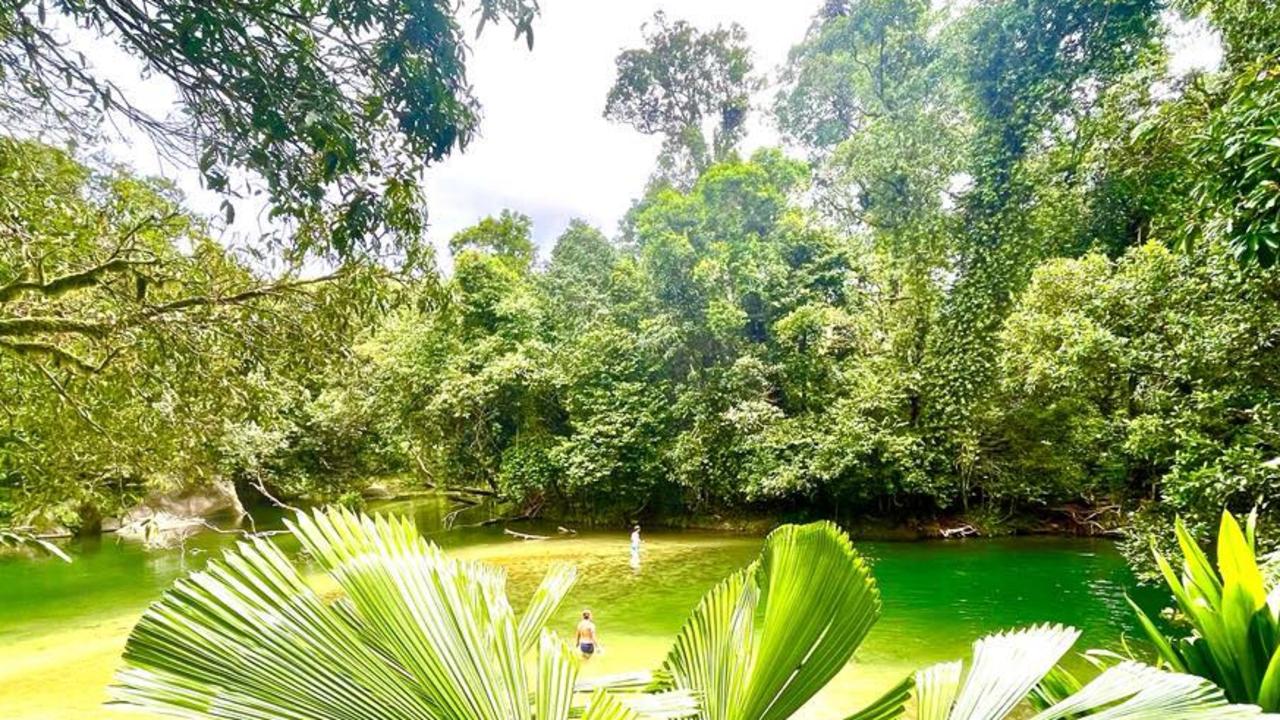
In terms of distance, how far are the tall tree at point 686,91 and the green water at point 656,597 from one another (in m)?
17.1

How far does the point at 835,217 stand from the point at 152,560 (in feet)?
67.3

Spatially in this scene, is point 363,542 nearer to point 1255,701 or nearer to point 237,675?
point 237,675

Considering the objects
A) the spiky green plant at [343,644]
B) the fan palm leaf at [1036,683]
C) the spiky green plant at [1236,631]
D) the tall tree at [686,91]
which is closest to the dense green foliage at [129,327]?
the spiky green plant at [343,644]

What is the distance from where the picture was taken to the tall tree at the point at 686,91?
86.3 ft

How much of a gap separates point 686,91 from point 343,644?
28.9 m

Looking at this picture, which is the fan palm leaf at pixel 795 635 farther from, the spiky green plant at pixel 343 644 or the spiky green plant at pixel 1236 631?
the spiky green plant at pixel 1236 631

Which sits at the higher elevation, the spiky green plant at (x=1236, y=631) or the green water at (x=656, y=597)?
the spiky green plant at (x=1236, y=631)

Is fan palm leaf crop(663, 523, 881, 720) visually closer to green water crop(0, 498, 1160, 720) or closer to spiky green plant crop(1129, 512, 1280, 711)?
spiky green plant crop(1129, 512, 1280, 711)

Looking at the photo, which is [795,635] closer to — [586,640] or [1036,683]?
[1036,683]

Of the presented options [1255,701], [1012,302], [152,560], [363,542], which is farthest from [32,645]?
[1012,302]

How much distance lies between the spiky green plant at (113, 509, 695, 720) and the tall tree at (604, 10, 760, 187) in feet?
90.6

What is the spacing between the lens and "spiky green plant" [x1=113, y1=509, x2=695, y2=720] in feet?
2.82

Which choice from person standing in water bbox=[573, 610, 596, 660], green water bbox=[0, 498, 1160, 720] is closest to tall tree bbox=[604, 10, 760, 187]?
green water bbox=[0, 498, 1160, 720]

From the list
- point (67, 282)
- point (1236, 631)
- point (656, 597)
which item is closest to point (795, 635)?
point (1236, 631)
